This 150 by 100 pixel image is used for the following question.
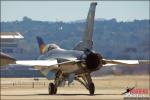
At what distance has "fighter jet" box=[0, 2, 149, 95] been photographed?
40.3 meters

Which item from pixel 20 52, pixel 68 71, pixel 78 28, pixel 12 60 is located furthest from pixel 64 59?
pixel 78 28

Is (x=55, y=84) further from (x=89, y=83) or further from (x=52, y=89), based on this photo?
(x=89, y=83)

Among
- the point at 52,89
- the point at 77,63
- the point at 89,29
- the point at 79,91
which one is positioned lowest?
the point at 52,89

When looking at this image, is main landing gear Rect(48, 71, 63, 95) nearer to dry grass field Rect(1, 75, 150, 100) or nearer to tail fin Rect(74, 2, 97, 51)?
dry grass field Rect(1, 75, 150, 100)

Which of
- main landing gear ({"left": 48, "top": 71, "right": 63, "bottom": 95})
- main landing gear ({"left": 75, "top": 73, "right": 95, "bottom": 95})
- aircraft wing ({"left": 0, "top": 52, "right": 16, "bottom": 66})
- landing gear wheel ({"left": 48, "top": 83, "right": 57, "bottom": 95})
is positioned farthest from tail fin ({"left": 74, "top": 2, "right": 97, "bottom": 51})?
aircraft wing ({"left": 0, "top": 52, "right": 16, "bottom": 66})

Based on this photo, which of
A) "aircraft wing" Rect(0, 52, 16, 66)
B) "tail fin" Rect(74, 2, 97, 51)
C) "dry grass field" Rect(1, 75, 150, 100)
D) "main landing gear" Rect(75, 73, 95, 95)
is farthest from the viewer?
"tail fin" Rect(74, 2, 97, 51)

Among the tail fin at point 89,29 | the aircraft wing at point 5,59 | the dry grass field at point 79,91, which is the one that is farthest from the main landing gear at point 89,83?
the aircraft wing at point 5,59

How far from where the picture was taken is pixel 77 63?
40.9 m

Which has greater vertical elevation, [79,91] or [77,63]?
[77,63]

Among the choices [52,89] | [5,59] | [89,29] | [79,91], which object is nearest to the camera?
[5,59]

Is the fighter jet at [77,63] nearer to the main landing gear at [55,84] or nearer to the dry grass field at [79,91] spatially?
the main landing gear at [55,84]

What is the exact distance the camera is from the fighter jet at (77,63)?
40.3 meters

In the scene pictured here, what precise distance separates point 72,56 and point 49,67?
1805 mm

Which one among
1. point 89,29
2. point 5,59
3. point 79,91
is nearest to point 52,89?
point 89,29
